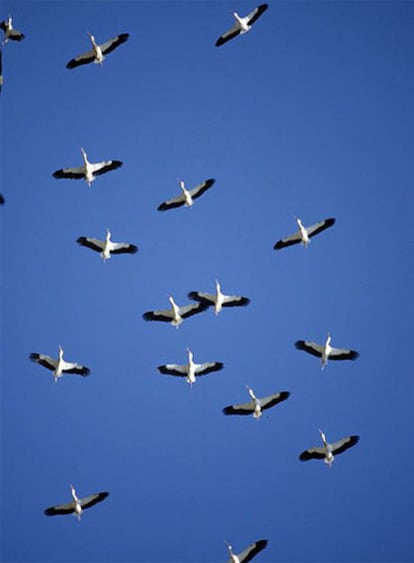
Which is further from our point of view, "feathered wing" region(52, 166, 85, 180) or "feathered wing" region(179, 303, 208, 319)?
"feathered wing" region(179, 303, 208, 319)

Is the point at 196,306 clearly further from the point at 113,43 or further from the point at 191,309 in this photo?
the point at 113,43

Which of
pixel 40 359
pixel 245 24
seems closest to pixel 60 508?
pixel 40 359

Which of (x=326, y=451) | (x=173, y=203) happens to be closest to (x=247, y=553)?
(x=326, y=451)

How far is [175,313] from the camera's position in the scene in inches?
1038

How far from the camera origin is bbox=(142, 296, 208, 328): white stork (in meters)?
26.4

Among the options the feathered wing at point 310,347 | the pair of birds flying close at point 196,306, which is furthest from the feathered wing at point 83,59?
the feathered wing at point 310,347

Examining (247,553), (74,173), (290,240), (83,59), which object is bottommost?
(247,553)

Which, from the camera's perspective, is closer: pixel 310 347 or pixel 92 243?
pixel 310 347

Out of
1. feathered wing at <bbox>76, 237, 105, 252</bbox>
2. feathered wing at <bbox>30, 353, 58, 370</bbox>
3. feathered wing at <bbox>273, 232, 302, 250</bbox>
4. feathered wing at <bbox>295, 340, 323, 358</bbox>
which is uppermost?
feathered wing at <bbox>76, 237, 105, 252</bbox>

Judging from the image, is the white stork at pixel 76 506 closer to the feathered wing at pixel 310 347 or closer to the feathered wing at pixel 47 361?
the feathered wing at pixel 47 361

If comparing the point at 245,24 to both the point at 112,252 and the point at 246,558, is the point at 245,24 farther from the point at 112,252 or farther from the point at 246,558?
the point at 246,558

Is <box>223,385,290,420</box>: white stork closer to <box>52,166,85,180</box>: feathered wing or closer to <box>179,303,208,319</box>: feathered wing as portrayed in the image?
<box>179,303,208,319</box>: feathered wing

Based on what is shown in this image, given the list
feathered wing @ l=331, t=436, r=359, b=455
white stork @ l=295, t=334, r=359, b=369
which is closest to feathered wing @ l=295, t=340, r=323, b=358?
white stork @ l=295, t=334, r=359, b=369

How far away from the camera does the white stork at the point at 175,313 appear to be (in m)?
26.4
